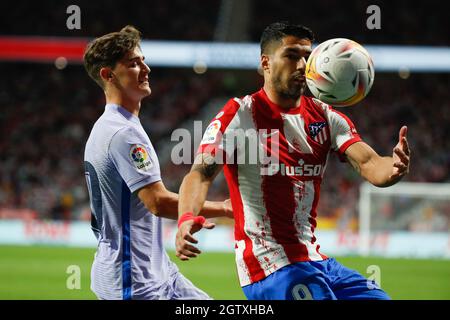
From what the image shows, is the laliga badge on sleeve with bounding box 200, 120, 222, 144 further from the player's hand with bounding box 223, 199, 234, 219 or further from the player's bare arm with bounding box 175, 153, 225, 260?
the player's hand with bounding box 223, 199, 234, 219

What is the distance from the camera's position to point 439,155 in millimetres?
25938

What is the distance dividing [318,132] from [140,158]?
45.3 inches

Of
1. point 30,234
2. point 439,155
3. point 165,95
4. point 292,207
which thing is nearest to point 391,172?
point 292,207

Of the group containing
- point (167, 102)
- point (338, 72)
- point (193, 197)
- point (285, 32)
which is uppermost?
point (167, 102)

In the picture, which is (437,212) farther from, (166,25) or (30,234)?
(166,25)

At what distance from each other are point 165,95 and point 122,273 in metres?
26.5

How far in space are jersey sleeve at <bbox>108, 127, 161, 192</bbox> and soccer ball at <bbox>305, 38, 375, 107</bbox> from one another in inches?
46.8

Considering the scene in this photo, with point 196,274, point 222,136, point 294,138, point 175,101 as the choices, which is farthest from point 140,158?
point 175,101

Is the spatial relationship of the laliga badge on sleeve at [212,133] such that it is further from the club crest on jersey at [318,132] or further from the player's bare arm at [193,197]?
the club crest on jersey at [318,132]

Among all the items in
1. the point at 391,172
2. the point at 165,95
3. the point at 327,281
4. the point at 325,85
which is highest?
the point at 165,95

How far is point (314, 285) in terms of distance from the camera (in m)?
4.21

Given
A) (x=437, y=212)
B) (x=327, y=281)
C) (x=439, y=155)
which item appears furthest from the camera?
(x=439, y=155)

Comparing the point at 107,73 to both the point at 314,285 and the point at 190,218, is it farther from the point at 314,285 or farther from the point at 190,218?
the point at 314,285

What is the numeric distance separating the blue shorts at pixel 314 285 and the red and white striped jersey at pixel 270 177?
0.19ft
